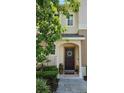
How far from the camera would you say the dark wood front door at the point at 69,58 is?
1102 inches

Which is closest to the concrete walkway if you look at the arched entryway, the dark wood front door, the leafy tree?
the leafy tree

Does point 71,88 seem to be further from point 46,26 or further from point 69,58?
point 69,58

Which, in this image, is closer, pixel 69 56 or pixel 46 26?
pixel 46 26

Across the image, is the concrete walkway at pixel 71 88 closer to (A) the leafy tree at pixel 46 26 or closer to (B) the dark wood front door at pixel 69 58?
(A) the leafy tree at pixel 46 26

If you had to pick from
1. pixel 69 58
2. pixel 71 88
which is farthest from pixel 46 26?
pixel 69 58

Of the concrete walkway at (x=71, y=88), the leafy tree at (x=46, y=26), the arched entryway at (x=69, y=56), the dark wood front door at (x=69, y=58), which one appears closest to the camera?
the leafy tree at (x=46, y=26)

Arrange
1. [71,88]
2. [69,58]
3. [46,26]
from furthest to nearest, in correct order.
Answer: [69,58]
[71,88]
[46,26]

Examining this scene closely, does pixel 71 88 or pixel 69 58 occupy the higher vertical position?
pixel 69 58

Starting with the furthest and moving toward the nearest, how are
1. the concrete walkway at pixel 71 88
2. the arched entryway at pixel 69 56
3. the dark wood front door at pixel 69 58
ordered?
the dark wood front door at pixel 69 58 → the arched entryway at pixel 69 56 → the concrete walkway at pixel 71 88

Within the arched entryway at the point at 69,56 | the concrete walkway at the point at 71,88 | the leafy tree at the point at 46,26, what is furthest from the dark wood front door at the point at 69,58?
the leafy tree at the point at 46,26

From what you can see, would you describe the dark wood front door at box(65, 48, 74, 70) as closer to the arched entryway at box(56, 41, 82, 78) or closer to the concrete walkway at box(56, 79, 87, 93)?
the arched entryway at box(56, 41, 82, 78)

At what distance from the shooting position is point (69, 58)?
28.2 metres

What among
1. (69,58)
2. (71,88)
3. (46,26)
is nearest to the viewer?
(46,26)
